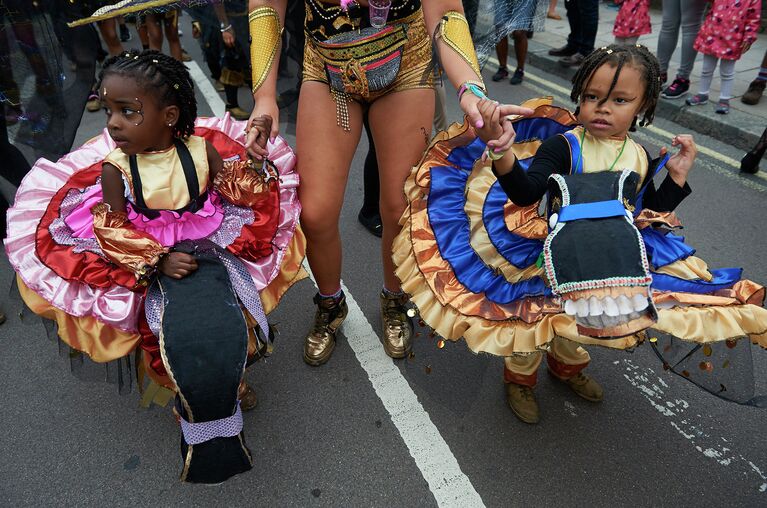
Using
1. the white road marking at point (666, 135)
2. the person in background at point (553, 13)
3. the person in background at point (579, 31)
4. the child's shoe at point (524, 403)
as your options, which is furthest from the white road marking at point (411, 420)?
the person in background at point (553, 13)

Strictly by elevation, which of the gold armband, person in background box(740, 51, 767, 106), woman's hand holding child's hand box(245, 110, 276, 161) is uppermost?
the gold armband

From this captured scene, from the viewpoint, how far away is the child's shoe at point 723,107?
15.9ft

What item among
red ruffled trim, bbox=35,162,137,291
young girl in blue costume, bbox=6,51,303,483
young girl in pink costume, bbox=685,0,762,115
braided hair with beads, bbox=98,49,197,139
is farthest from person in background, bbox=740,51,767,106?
red ruffled trim, bbox=35,162,137,291

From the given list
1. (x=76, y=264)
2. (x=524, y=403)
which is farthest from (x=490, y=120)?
(x=76, y=264)

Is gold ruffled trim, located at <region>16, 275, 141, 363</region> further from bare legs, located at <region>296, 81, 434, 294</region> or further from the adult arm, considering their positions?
the adult arm

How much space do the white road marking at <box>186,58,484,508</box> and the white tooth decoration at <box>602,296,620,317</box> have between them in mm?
954

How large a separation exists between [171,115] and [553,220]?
4.65 feet

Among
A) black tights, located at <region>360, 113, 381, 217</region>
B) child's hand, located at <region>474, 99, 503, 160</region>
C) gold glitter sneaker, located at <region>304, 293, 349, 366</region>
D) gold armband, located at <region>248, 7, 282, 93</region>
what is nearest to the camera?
child's hand, located at <region>474, 99, 503, 160</region>

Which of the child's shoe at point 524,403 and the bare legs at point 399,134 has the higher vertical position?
the bare legs at point 399,134

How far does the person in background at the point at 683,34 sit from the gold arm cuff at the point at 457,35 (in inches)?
160

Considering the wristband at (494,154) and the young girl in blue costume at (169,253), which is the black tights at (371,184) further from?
the wristband at (494,154)

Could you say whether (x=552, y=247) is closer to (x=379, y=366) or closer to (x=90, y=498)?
(x=379, y=366)

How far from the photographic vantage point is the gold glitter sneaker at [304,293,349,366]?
260cm

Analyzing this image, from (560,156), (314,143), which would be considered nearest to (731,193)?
(560,156)
